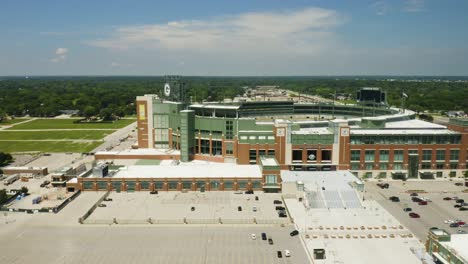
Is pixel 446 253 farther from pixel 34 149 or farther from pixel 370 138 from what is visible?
pixel 34 149

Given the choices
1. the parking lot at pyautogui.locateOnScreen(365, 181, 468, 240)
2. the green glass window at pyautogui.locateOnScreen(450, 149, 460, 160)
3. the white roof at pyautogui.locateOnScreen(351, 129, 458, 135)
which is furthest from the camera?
the green glass window at pyautogui.locateOnScreen(450, 149, 460, 160)

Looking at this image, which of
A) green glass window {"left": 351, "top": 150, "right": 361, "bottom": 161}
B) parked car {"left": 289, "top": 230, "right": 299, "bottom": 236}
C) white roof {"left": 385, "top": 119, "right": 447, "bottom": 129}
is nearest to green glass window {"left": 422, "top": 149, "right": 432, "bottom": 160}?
white roof {"left": 385, "top": 119, "right": 447, "bottom": 129}

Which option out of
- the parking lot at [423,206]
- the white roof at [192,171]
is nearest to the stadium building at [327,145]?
the white roof at [192,171]

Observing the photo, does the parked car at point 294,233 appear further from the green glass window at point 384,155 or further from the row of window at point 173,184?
the green glass window at point 384,155

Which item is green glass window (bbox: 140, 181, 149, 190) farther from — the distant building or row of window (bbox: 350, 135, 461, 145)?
the distant building

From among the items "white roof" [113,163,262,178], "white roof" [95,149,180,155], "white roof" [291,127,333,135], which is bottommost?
"white roof" [113,163,262,178]

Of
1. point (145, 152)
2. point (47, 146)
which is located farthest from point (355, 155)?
point (47, 146)
